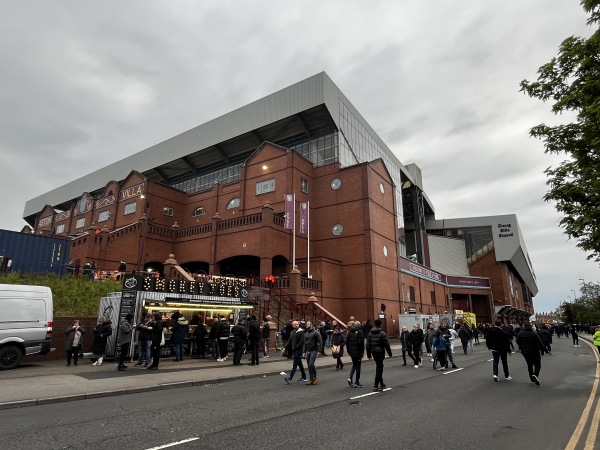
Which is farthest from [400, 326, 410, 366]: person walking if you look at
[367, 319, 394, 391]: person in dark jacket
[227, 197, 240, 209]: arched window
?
[227, 197, 240, 209]: arched window

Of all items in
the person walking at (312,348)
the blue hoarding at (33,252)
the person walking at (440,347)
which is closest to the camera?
the person walking at (312,348)

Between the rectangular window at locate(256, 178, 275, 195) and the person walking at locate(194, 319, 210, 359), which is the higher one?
the rectangular window at locate(256, 178, 275, 195)

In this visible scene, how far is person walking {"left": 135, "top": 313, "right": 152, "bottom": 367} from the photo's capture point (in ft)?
39.8

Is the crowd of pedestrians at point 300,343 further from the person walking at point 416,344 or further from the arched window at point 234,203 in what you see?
the arched window at point 234,203

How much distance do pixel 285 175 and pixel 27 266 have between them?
19776 millimetres

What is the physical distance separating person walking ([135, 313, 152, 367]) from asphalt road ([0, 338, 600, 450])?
357 centimetres

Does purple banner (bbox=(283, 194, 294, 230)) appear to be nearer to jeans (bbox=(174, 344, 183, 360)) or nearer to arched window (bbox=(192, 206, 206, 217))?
jeans (bbox=(174, 344, 183, 360))

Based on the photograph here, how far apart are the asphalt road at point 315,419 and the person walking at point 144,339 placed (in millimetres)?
3570

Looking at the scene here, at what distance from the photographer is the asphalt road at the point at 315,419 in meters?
5.18

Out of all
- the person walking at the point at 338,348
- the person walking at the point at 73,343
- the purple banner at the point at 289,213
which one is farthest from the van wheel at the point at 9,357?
the purple banner at the point at 289,213

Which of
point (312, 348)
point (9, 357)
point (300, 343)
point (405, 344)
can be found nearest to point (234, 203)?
point (405, 344)

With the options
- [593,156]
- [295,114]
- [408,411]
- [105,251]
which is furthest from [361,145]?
[408,411]

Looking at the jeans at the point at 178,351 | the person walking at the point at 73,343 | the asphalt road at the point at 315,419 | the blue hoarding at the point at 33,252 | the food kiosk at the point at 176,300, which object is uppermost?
the blue hoarding at the point at 33,252

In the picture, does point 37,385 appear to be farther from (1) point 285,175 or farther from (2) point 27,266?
(1) point 285,175
